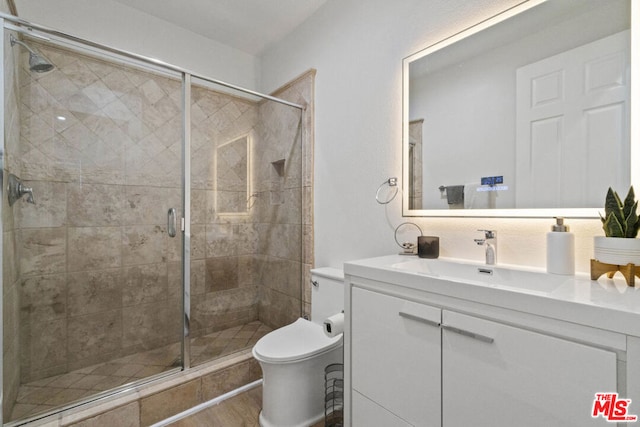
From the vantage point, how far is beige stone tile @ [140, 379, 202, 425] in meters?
1.51

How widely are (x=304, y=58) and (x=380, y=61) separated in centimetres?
85

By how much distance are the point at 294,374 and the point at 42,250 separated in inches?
65.9

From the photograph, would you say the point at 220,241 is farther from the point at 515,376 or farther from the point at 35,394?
the point at 515,376

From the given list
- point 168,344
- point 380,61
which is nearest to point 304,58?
point 380,61

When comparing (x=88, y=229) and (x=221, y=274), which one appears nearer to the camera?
(x=88, y=229)

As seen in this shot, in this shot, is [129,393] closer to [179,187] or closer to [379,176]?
[179,187]

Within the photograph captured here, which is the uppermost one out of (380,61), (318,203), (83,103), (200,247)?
(380,61)

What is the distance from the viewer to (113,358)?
1.89 meters

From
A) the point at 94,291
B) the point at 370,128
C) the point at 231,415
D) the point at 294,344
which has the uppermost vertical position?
the point at 370,128

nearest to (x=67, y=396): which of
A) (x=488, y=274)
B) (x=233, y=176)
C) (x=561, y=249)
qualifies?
(x=233, y=176)

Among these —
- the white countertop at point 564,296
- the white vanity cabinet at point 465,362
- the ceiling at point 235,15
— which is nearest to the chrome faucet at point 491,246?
the white countertop at point 564,296

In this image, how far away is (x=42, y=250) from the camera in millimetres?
1723

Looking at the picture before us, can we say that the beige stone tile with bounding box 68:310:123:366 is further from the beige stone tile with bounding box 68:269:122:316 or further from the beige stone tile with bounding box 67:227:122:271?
the beige stone tile with bounding box 67:227:122:271

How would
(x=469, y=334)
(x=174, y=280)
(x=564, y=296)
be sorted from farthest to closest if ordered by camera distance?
(x=174, y=280), (x=469, y=334), (x=564, y=296)
